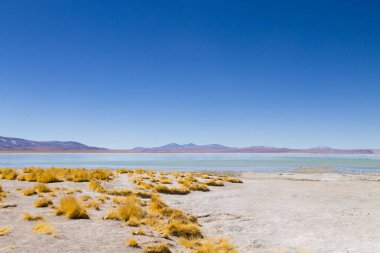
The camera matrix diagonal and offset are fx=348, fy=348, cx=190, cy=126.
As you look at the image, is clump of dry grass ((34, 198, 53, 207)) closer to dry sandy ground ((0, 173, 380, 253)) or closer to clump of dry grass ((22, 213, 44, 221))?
dry sandy ground ((0, 173, 380, 253))

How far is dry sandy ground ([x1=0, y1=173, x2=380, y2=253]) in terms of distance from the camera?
9.16m

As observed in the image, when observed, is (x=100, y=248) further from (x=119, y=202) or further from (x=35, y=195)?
(x=35, y=195)

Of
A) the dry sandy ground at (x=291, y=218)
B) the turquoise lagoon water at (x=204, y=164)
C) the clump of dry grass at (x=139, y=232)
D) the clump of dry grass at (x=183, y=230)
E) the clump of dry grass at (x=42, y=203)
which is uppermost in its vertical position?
the turquoise lagoon water at (x=204, y=164)

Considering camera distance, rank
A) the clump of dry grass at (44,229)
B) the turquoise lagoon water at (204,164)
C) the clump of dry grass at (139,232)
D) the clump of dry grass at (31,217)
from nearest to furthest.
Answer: the clump of dry grass at (44,229) < the clump of dry grass at (139,232) < the clump of dry grass at (31,217) < the turquoise lagoon water at (204,164)

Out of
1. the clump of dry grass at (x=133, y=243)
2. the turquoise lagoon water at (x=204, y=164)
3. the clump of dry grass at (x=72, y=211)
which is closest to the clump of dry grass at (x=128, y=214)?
the clump of dry grass at (x=72, y=211)

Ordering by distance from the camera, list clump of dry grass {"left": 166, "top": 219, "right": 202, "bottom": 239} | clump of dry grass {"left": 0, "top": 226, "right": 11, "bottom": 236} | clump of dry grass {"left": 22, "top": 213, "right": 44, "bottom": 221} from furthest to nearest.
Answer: clump of dry grass {"left": 166, "top": 219, "right": 202, "bottom": 239}, clump of dry grass {"left": 22, "top": 213, "right": 44, "bottom": 221}, clump of dry grass {"left": 0, "top": 226, "right": 11, "bottom": 236}

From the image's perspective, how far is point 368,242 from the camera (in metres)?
11.3

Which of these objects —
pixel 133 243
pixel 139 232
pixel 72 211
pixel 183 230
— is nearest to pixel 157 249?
pixel 133 243

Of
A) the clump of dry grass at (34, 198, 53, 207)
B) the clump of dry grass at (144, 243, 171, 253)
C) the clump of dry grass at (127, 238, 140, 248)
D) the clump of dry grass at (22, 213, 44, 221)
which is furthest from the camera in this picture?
the clump of dry grass at (34, 198, 53, 207)

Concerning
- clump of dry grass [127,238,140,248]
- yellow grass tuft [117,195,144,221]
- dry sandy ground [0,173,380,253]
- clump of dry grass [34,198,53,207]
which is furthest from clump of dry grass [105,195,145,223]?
clump of dry grass [34,198,53,207]

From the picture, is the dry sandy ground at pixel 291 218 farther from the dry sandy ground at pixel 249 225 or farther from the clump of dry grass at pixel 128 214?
the clump of dry grass at pixel 128 214

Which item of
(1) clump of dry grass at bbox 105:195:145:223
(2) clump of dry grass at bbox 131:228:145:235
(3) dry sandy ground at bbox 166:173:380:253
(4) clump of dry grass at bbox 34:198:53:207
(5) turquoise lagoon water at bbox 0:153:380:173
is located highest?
(5) turquoise lagoon water at bbox 0:153:380:173

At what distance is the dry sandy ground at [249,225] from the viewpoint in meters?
9.16

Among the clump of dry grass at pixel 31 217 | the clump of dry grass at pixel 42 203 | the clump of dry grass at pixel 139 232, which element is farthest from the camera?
the clump of dry grass at pixel 42 203
